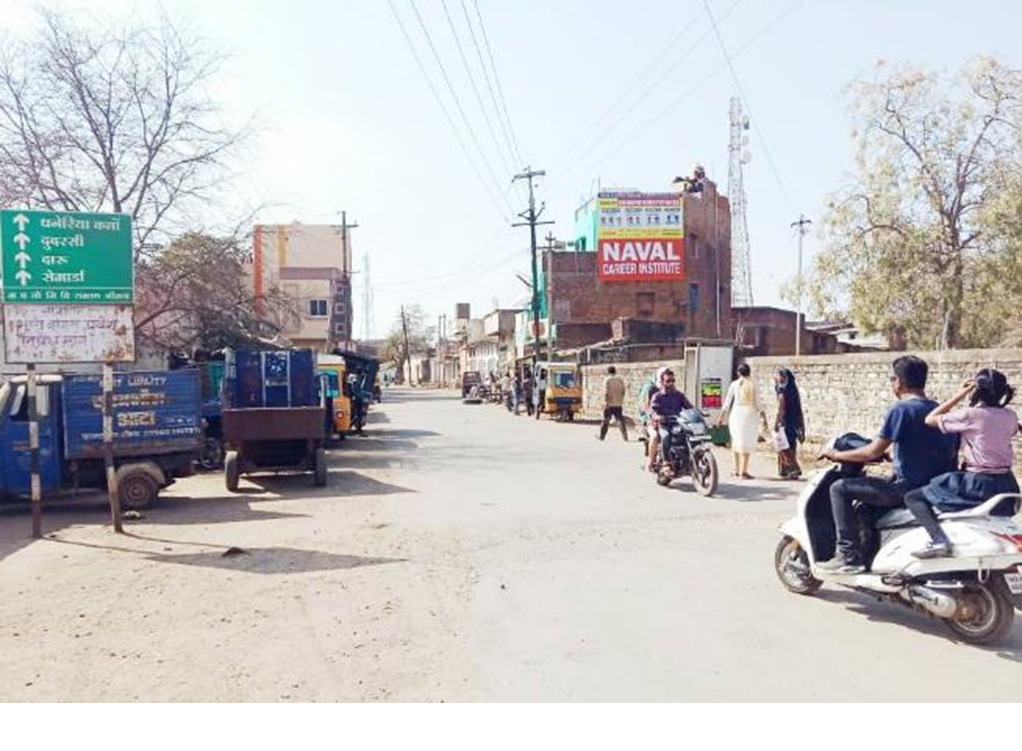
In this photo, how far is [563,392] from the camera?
31.5m

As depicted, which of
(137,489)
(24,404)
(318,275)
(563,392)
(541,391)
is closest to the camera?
(24,404)

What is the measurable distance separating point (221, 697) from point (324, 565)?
3.23m

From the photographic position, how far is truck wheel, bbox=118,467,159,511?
11352 mm

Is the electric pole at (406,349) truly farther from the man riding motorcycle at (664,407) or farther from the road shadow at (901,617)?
the road shadow at (901,617)

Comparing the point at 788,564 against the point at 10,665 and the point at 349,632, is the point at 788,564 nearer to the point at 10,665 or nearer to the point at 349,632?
the point at 349,632

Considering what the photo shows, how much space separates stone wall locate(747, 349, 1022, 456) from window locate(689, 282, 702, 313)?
Answer: 36573 mm

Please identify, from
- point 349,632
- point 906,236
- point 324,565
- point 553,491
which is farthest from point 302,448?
point 906,236

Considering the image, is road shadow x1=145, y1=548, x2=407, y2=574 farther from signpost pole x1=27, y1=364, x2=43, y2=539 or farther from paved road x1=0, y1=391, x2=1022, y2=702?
signpost pole x1=27, y1=364, x2=43, y2=539

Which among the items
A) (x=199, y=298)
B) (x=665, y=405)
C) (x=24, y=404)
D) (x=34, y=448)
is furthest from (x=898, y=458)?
(x=199, y=298)

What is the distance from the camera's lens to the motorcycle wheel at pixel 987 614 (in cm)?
505

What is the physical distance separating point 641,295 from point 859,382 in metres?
38.1

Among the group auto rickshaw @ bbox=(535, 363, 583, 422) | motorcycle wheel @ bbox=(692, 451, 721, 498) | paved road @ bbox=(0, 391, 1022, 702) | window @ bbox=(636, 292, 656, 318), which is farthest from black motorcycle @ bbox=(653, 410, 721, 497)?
window @ bbox=(636, 292, 656, 318)

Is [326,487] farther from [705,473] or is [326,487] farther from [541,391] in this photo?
[541,391]

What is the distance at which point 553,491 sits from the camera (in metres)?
12.3
